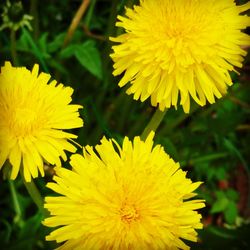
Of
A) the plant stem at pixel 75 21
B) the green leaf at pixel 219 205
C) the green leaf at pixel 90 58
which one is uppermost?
the plant stem at pixel 75 21

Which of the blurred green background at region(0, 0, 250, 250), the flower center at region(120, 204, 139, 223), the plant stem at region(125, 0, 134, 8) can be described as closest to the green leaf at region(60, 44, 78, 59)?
the blurred green background at region(0, 0, 250, 250)

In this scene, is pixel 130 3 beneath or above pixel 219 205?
above

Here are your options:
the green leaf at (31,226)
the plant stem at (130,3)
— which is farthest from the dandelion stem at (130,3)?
the green leaf at (31,226)

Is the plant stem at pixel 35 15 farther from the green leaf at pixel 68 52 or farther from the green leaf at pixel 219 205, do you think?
the green leaf at pixel 219 205

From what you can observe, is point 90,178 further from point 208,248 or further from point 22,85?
point 208,248

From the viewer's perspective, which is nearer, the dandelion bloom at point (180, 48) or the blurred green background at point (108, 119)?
the dandelion bloom at point (180, 48)

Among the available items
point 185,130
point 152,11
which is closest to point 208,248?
point 185,130

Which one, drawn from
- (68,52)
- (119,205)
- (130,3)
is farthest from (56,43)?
(119,205)

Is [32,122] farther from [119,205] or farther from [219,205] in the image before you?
[219,205]
